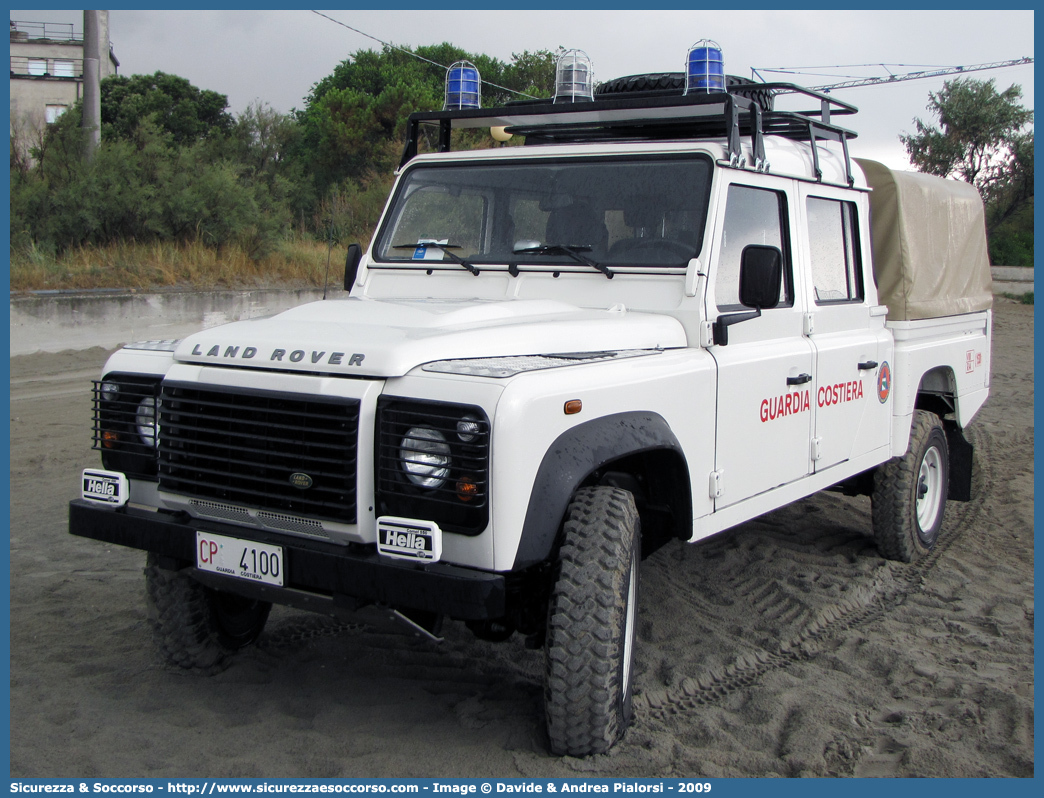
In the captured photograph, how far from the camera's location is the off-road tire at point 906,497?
548 centimetres

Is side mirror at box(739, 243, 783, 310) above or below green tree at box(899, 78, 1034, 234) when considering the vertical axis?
below

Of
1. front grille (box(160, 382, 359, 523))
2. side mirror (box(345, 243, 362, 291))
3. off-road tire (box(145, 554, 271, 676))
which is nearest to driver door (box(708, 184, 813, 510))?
front grille (box(160, 382, 359, 523))

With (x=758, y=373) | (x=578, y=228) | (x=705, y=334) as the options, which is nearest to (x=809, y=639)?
(x=758, y=373)

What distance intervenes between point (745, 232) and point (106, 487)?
9.65ft

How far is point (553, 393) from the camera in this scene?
2.94 meters

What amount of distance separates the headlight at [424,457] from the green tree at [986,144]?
30022 millimetres

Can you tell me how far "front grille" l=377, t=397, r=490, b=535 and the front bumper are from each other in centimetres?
16

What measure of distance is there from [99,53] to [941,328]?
1533cm

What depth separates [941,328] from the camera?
5863mm

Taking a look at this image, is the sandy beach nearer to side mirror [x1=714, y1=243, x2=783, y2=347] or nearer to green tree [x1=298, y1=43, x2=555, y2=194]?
side mirror [x1=714, y1=243, x2=783, y2=347]

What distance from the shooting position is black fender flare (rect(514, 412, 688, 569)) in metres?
2.87

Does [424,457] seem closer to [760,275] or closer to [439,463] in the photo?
[439,463]

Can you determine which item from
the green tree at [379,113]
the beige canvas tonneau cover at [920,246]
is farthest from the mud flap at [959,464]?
the green tree at [379,113]

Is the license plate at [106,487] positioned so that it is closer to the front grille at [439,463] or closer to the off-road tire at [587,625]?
the front grille at [439,463]
